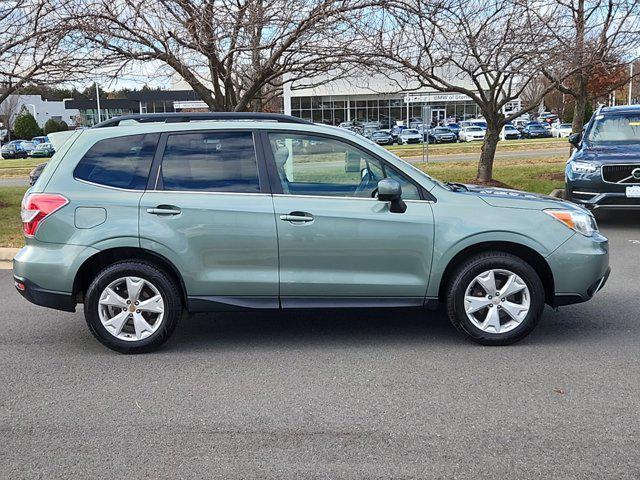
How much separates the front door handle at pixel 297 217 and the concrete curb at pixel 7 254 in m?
5.61

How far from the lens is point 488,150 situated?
1480 cm

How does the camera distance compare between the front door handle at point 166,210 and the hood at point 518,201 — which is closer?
the front door handle at point 166,210

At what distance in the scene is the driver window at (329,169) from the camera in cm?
504

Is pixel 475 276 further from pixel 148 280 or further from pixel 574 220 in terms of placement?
pixel 148 280

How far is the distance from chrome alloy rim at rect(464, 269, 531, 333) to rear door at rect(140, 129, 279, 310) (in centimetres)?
152

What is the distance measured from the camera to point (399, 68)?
1188 cm

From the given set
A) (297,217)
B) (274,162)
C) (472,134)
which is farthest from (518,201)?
(472,134)

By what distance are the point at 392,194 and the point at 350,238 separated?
456 millimetres

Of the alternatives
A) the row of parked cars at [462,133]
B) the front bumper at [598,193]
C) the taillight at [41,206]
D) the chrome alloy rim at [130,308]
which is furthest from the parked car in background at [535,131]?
the taillight at [41,206]

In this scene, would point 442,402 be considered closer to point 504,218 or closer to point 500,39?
point 504,218

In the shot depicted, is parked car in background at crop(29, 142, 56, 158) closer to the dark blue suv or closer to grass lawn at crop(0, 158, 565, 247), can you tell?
grass lawn at crop(0, 158, 565, 247)

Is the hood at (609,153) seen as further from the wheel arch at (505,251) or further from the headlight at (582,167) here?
the wheel arch at (505,251)

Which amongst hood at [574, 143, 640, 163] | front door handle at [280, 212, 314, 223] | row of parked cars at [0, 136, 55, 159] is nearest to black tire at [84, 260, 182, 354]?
front door handle at [280, 212, 314, 223]

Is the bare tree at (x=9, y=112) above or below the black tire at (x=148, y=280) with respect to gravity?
above
